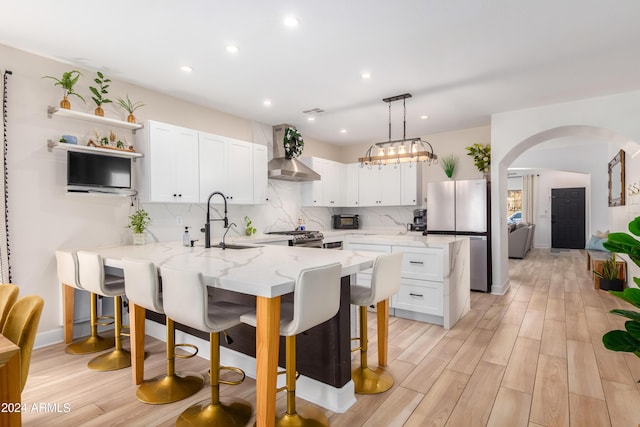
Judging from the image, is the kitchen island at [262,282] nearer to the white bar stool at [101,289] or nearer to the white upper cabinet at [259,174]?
the white bar stool at [101,289]

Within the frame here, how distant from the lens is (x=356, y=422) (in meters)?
1.91

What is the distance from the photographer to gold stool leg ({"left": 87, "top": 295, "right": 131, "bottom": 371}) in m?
2.58

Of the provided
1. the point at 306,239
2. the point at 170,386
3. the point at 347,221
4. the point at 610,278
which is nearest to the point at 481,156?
the point at 610,278

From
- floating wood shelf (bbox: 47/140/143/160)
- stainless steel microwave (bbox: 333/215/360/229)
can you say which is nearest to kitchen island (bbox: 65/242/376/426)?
floating wood shelf (bbox: 47/140/143/160)

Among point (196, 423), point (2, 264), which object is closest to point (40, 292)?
point (2, 264)

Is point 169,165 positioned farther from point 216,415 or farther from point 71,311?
point 216,415

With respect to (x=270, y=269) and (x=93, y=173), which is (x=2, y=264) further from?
(x=270, y=269)

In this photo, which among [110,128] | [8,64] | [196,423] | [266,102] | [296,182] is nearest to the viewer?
[196,423]

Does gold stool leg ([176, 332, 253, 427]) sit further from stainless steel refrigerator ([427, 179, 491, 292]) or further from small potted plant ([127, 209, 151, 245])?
stainless steel refrigerator ([427, 179, 491, 292])

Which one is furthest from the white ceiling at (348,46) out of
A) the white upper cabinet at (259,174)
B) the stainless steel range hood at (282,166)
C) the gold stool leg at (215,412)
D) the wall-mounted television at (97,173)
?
the gold stool leg at (215,412)

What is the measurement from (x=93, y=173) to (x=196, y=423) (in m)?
2.50

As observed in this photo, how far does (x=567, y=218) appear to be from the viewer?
10.4 metres

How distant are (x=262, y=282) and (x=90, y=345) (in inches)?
91.4

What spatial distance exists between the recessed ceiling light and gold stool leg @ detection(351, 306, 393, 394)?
6.88 ft
